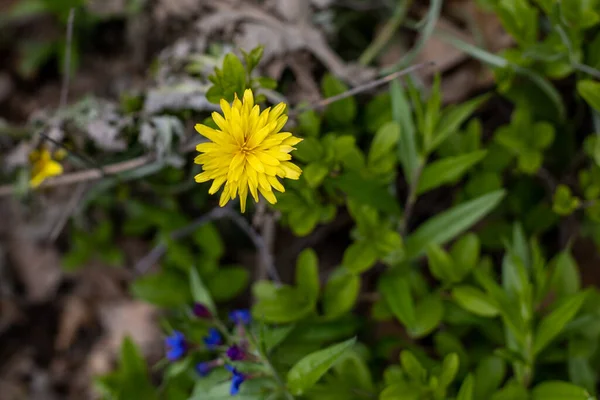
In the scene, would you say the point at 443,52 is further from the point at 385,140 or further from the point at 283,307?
the point at 283,307

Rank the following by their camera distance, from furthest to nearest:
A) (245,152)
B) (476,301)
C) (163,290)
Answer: (163,290) → (476,301) → (245,152)

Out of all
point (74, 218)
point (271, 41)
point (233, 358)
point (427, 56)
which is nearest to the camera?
point (233, 358)

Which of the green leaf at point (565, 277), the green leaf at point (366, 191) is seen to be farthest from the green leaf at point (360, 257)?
the green leaf at point (565, 277)

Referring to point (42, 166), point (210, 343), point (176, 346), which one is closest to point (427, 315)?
point (210, 343)

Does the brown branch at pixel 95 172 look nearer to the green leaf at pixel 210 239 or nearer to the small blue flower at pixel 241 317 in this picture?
the green leaf at pixel 210 239

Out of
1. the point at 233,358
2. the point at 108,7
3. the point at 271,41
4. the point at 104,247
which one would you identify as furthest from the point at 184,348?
the point at 108,7

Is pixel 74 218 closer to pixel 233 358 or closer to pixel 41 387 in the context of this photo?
pixel 41 387
